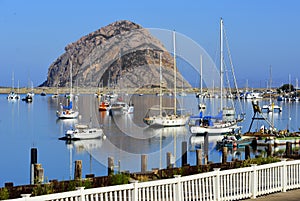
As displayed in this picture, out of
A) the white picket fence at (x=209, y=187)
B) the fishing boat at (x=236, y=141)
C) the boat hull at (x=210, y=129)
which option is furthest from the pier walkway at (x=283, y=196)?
the boat hull at (x=210, y=129)

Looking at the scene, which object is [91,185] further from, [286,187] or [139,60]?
[139,60]

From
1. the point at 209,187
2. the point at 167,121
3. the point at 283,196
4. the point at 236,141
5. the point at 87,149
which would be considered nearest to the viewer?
the point at 209,187

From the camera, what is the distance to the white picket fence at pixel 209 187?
1379cm

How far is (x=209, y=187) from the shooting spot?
1631cm

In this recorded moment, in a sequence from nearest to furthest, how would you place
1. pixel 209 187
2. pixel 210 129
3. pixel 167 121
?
pixel 209 187 → pixel 210 129 → pixel 167 121

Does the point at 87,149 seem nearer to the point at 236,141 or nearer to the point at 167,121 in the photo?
the point at 236,141

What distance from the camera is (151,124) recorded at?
8969 centimetres

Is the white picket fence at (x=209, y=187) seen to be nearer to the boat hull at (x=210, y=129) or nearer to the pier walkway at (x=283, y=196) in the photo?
the pier walkway at (x=283, y=196)

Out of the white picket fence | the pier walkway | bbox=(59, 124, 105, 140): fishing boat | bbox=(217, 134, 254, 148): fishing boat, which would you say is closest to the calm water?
bbox=(59, 124, 105, 140): fishing boat

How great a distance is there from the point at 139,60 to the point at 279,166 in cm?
6545

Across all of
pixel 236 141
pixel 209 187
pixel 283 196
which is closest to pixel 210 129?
pixel 236 141

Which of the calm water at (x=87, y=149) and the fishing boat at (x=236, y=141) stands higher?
the fishing boat at (x=236, y=141)

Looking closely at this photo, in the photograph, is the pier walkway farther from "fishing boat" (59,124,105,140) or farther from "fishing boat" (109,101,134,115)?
"fishing boat" (109,101,134,115)

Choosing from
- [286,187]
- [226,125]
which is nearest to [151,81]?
[226,125]
